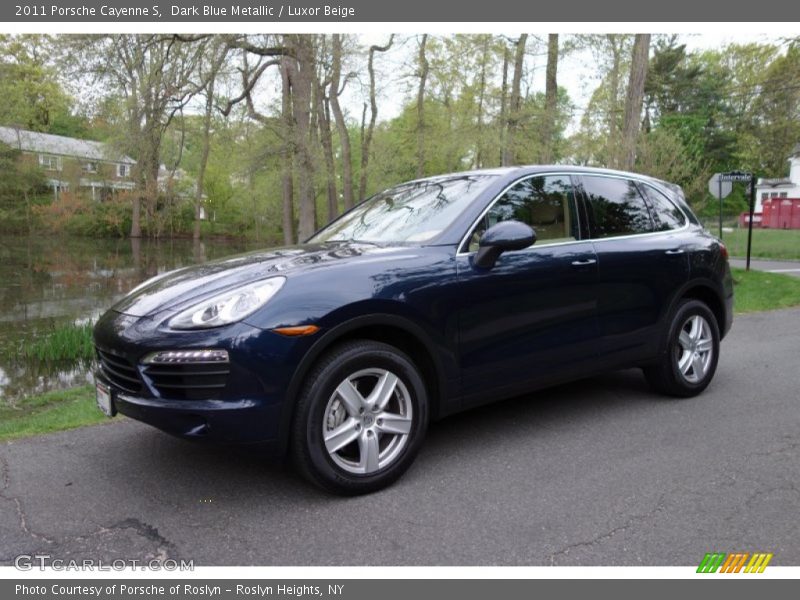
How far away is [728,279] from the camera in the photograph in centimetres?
535

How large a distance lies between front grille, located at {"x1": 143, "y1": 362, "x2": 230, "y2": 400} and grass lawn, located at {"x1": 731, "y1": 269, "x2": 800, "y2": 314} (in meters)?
9.32

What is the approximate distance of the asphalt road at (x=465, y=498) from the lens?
2.80 metres

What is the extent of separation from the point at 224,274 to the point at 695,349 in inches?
148

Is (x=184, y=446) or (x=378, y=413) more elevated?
(x=378, y=413)

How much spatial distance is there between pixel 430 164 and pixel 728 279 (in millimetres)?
23157

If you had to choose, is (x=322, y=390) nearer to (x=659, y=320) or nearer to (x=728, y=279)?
(x=659, y=320)

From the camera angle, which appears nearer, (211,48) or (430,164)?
(211,48)

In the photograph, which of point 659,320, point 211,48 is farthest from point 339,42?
point 659,320

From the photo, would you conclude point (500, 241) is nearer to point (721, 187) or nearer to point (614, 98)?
point (721, 187)

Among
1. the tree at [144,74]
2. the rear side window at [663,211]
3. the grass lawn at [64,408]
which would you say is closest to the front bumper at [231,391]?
the grass lawn at [64,408]

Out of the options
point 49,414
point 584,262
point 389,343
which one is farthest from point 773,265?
point 49,414

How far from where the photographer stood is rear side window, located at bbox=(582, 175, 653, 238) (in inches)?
179

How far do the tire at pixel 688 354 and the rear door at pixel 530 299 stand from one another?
38.0 inches

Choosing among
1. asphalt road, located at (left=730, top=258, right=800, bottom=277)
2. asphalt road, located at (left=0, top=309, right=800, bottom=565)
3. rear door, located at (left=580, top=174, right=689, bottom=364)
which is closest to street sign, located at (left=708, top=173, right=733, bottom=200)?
asphalt road, located at (left=730, top=258, right=800, bottom=277)
